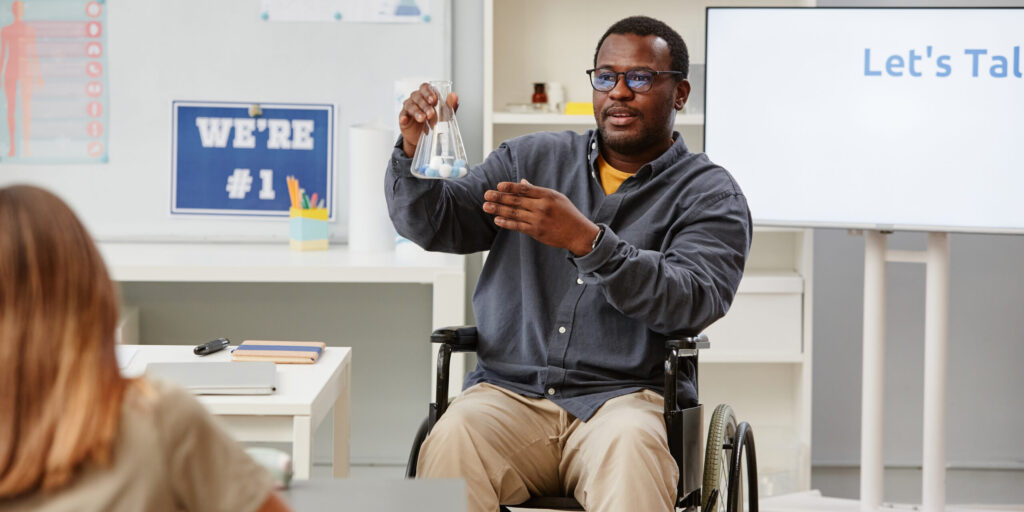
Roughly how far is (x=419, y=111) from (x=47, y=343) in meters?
1.08

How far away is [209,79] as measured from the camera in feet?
10.5

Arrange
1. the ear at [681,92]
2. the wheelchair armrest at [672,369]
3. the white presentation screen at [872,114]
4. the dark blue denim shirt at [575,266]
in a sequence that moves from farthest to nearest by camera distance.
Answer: the white presentation screen at [872,114] < the ear at [681,92] < the dark blue denim shirt at [575,266] < the wheelchair armrest at [672,369]

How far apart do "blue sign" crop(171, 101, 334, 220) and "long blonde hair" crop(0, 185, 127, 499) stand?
8.00 ft

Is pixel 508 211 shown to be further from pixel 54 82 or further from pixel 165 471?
pixel 54 82

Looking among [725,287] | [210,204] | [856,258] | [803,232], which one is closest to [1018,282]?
[856,258]

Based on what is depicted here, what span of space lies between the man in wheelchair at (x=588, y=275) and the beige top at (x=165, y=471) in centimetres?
87

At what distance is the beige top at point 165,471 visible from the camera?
84 cm

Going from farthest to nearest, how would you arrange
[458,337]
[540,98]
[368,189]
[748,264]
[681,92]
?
[748,264] → [540,98] → [368,189] → [681,92] → [458,337]

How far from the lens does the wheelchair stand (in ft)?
5.89

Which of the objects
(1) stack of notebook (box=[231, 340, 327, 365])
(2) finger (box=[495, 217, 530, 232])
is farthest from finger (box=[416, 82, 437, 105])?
(1) stack of notebook (box=[231, 340, 327, 365])

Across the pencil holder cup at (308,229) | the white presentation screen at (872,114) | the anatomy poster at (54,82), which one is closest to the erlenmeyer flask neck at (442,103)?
the white presentation screen at (872,114)

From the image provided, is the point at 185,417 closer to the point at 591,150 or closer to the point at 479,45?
the point at 591,150

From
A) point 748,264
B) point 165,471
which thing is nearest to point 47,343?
point 165,471

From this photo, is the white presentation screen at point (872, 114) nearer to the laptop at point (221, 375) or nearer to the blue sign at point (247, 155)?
the blue sign at point (247, 155)
